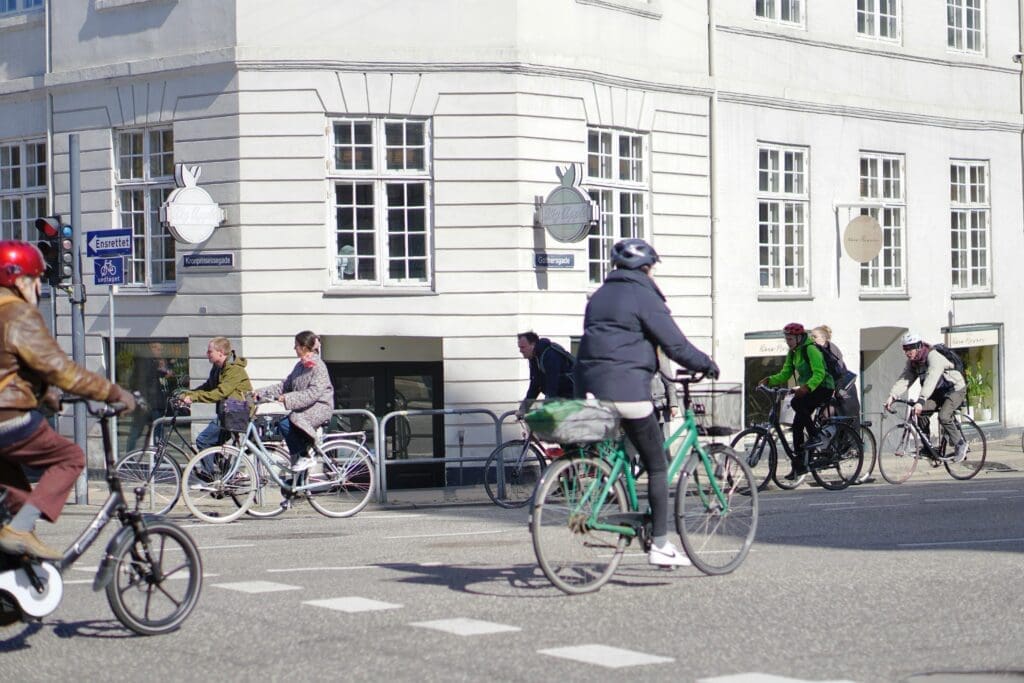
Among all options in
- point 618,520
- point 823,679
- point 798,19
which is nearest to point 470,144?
point 798,19

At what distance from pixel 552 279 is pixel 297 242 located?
342 centimetres

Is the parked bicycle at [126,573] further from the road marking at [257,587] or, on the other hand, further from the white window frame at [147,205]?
the white window frame at [147,205]

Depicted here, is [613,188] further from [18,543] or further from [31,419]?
[18,543]

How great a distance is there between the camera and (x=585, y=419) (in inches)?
379

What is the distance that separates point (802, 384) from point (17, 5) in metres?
13.7

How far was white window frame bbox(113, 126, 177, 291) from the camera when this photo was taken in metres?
24.2

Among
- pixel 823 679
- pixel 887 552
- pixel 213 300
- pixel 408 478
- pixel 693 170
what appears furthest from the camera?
pixel 693 170

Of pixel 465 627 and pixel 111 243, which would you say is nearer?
pixel 465 627

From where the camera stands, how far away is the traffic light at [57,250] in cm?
1920

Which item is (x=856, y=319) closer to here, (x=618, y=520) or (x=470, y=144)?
(x=470, y=144)

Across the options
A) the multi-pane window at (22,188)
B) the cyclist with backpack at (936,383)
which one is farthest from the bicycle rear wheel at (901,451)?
the multi-pane window at (22,188)

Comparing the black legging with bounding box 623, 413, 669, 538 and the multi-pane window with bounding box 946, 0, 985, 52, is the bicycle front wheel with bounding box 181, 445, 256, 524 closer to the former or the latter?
the black legging with bounding box 623, 413, 669, 538

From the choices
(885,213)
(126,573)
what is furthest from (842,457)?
(126,573)

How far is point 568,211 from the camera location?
23.2m
